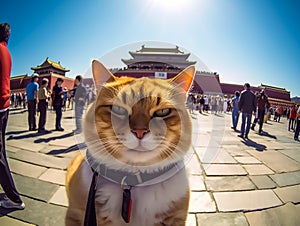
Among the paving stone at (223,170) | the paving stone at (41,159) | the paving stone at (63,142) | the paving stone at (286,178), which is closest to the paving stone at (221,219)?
the paving stone at (223,170)

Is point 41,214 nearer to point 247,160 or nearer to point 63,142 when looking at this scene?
point 63,142

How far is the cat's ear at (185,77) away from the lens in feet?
3.96

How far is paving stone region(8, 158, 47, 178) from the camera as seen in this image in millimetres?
2453

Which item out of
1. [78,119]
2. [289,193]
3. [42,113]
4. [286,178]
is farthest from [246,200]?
[42,113]

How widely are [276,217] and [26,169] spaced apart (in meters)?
3.12

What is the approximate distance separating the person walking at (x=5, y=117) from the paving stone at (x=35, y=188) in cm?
20

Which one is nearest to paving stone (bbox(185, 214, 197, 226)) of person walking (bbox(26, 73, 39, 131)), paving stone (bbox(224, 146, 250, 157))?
paving stone (bbox(224, 146, 250, 157))

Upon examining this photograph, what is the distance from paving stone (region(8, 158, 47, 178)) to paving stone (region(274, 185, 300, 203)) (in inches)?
123

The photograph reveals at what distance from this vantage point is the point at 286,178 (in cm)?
280

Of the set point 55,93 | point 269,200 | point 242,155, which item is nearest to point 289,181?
point 269,200

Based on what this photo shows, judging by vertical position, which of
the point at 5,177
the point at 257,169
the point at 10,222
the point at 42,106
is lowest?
the point at 10,222

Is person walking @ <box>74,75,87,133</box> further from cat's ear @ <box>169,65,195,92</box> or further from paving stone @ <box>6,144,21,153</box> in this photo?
paving stone @ <box>6,144,21,153</box>

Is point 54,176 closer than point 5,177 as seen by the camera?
No

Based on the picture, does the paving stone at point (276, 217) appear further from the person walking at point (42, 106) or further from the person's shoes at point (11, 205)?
the person walking at point (42, 106)
